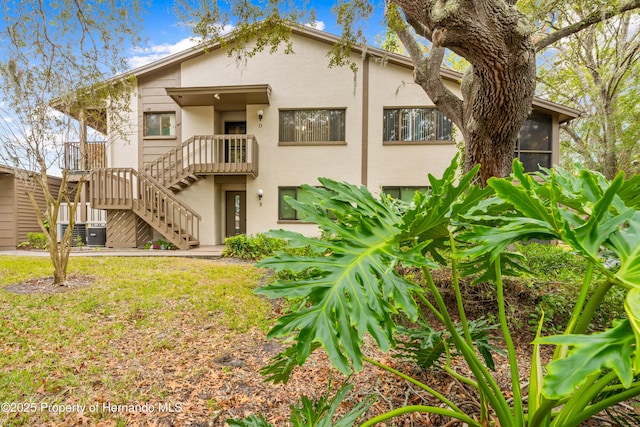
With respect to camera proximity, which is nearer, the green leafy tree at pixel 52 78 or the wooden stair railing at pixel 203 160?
the green leafy tree at pixel 52 78

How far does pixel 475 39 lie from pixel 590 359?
3184 mm

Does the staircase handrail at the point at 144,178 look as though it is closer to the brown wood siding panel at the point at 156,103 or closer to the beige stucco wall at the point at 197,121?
the brown wood siding panel at the point at 156,103

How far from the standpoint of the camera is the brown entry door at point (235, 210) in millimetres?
10836

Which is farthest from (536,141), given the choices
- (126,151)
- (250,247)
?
(126,151)

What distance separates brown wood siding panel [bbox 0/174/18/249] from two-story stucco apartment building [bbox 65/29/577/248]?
12.2 ft

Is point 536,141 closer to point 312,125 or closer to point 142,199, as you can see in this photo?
point 312,125

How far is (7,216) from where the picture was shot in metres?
10.1

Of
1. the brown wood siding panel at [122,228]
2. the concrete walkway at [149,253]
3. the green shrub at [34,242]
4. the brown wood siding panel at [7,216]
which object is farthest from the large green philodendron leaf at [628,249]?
the brown wood siding panel at [7,216]

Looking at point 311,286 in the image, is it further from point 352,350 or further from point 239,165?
point 239,165

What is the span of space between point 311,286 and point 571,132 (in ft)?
56.1

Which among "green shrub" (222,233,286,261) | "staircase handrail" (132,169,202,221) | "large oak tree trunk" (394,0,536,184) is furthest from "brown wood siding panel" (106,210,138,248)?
"large oak tree trunk" (394,0,536,184)

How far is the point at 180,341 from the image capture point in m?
2.96

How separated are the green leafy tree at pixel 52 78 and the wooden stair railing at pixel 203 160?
415cm

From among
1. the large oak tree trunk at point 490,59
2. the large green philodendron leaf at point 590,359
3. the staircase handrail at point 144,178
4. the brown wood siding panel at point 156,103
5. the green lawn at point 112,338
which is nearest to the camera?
the large green philodendron leaf at point 590,359
